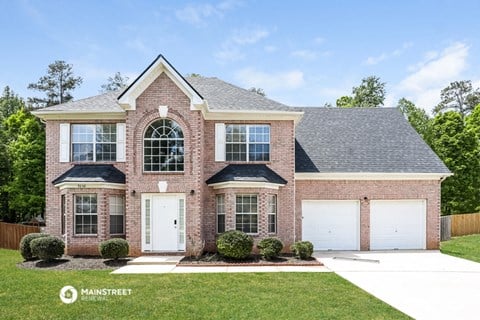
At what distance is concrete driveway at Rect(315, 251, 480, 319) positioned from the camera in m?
8.86

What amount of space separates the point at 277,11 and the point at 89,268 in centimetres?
1107

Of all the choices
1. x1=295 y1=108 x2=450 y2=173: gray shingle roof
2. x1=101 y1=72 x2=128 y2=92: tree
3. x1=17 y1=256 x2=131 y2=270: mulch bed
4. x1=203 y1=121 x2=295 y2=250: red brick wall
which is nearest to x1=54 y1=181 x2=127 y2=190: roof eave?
x1=17 y1=256 x2=131 y2=270: mulch bed

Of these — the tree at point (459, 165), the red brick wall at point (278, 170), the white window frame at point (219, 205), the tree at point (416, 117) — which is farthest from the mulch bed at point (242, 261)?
the tree at point (416, 117)

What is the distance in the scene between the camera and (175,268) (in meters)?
13.8

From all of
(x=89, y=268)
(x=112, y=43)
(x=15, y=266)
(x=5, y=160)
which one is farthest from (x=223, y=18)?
(x=5, y=160)

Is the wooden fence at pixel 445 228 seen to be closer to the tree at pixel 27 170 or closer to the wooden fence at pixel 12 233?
the wooden fence at pixel 12 233

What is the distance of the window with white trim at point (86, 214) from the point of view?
1653 centimetres

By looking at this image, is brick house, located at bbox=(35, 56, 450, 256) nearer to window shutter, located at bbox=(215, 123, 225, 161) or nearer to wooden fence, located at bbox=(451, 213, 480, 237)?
window shutter, located at bbox=(215, 123, 225, 161)

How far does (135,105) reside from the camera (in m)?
16.3

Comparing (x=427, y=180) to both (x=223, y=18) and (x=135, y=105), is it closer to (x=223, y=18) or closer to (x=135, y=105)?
(x=223, y=18)

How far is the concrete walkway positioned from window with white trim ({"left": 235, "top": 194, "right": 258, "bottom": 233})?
2.73m

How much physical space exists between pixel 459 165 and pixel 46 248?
30.0m

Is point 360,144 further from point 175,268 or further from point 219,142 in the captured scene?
point 175,268

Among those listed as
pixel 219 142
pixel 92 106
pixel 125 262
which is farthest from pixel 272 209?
pixel 92 106
